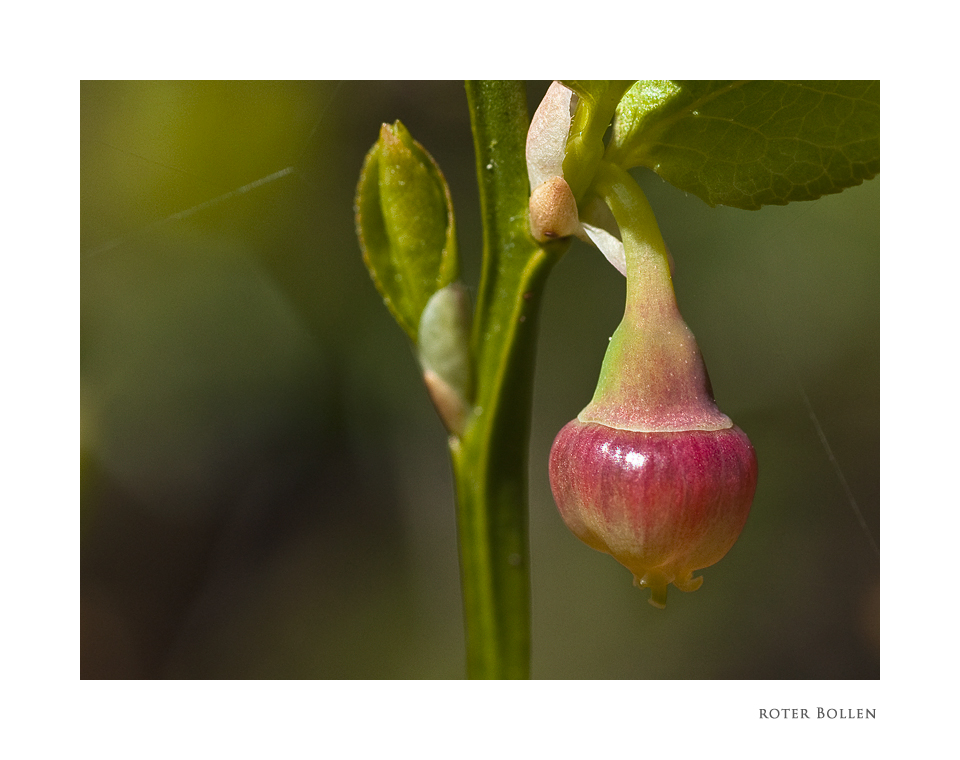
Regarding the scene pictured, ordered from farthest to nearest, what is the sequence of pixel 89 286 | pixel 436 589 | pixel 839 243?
pixel 436 589
pixel 839 243
pixel 89 286

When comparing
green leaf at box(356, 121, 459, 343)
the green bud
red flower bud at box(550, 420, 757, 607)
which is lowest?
red flower bud at box(550, 420, 757, 607)

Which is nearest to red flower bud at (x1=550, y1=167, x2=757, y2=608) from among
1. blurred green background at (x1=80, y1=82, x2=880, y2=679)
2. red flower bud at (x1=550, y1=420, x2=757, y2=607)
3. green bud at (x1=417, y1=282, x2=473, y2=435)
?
red flower bud at (x1=550, y1=420, x2=757, y2=607)

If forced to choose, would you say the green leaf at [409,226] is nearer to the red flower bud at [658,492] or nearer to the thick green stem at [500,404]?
the thick green stem at [500,404]

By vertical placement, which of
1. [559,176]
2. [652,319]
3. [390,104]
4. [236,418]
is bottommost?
[236,418]

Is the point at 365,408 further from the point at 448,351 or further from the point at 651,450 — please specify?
the point at 651,450

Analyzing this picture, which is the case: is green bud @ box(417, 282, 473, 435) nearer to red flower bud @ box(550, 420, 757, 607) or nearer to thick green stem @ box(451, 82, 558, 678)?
thick green stem @ box(451, 82, 558, 678)

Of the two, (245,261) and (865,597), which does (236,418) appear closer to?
(245,261)

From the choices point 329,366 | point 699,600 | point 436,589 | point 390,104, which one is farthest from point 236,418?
point 699,600
